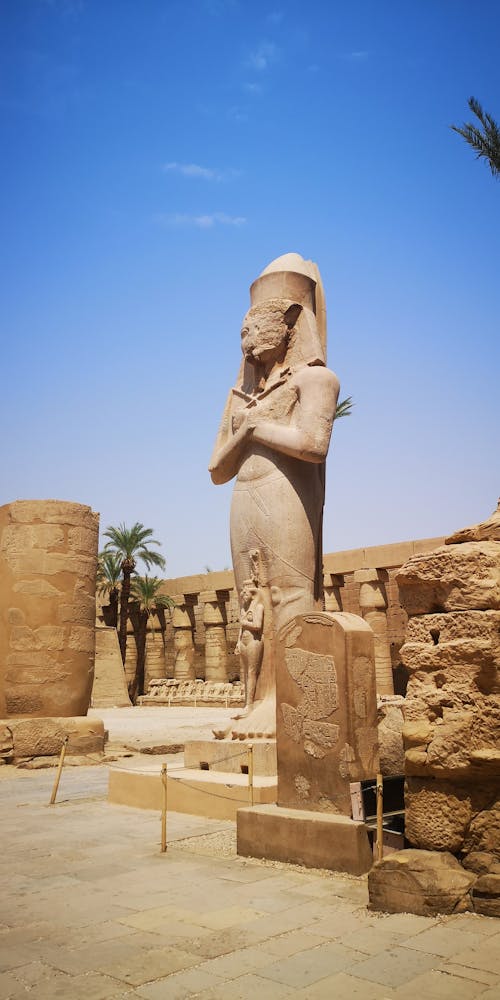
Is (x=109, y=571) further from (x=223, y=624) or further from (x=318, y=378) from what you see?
(x=318, y=378)

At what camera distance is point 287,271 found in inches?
251

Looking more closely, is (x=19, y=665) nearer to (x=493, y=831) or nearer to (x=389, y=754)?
(x=389, y=754)

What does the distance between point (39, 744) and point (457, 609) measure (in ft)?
20.2

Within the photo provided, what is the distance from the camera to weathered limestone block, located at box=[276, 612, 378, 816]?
4000mm

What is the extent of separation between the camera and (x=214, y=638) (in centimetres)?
2412

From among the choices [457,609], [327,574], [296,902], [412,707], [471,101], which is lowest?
[296,902]

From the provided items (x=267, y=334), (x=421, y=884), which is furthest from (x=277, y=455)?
(x=421, y=884)

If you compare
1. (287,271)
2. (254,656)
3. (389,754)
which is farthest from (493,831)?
(287,271)

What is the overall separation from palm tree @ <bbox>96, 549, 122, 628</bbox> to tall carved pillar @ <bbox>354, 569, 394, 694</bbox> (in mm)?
12683

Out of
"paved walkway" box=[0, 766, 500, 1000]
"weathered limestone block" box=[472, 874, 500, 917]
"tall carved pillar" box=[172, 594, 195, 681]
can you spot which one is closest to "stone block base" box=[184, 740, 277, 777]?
"paved walkway" box=[0, 766, 500, 1000]

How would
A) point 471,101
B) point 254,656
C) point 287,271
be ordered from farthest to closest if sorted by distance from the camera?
point 471,101, point 287,271, point 254,656

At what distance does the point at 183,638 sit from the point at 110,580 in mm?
4610

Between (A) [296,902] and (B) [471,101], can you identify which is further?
(B) [471,101]

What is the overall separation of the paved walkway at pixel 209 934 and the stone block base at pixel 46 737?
3860 mm
